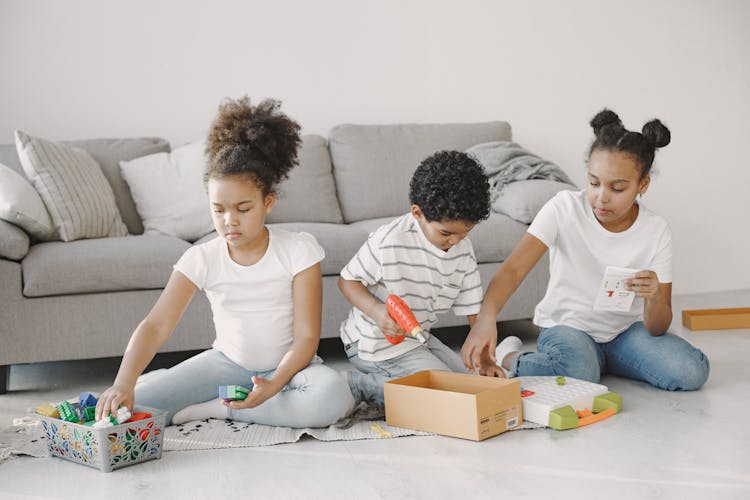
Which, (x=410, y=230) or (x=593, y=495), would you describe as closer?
(x=593, y=495)

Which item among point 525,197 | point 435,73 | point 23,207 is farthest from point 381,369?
point 435,73

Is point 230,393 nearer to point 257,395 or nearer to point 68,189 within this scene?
point 257,395

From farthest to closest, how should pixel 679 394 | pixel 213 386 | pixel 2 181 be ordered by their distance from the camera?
pixel 2 181, pixel 679 394, pixel 213 386

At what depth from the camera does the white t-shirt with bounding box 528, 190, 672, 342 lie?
2.33 metres

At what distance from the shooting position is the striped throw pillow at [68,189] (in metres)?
2.75

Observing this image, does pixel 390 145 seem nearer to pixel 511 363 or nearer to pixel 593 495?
pixel 511 363

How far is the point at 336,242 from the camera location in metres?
2.82

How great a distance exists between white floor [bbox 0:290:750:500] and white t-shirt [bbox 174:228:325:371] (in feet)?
0.95

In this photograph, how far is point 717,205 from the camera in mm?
4281

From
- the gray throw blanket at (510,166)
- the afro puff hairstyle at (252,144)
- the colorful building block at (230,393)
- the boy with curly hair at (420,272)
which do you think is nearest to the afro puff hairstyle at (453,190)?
the boy with curly hair at (420,272)

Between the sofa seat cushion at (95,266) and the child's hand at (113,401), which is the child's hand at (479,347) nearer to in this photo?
the child's hand at (113,401)

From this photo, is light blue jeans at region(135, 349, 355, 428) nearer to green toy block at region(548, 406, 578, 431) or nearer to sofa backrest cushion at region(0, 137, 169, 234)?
green toy block at region(548, 406, 578, 431)

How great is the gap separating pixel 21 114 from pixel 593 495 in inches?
110

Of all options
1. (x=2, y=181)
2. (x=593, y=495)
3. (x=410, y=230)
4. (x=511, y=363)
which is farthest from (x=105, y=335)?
(x=593, y=495)
